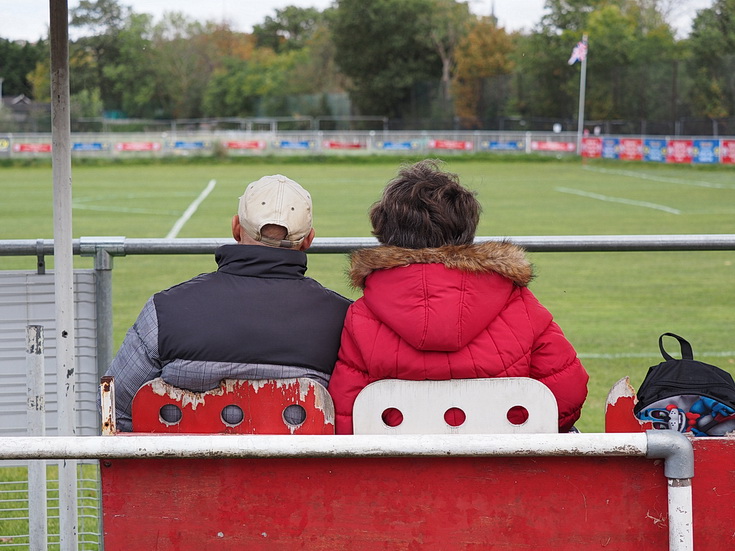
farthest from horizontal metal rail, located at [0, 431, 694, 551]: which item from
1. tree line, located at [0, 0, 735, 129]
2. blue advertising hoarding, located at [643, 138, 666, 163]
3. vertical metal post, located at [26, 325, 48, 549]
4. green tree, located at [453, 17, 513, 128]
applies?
blue advertising hoarding, located at [643, 138, 666, 163]

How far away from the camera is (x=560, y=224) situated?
64.3ft

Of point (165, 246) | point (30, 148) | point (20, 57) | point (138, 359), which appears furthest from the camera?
point (30, 148)

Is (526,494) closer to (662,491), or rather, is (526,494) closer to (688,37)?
(662,491)

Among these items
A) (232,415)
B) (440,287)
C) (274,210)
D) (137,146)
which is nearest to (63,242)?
(274,210)

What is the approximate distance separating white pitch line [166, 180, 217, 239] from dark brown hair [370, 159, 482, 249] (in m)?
12.7

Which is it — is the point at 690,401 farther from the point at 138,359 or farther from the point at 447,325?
the point at 138,359

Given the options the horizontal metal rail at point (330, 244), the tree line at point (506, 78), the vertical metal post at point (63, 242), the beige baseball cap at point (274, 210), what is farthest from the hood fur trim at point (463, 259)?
the tree line at point (506, 78)

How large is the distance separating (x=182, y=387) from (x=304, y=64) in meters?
42.7

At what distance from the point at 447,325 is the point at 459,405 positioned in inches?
7.3

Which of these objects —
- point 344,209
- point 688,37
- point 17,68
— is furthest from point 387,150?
point 17,68

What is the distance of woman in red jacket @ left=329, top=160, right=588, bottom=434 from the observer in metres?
2.44

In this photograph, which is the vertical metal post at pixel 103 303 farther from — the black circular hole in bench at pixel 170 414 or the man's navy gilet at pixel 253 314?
the black circular hole in bench at pixel 170 414

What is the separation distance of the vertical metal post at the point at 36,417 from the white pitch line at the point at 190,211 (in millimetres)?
12185

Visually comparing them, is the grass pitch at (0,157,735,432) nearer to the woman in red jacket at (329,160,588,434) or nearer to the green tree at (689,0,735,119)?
the woman in red jacket at (329,160,588,434)
